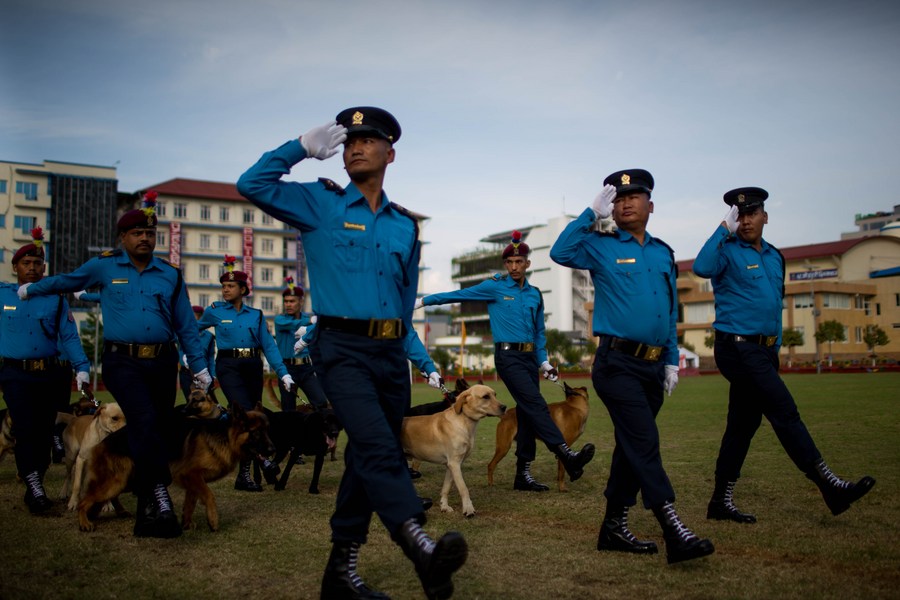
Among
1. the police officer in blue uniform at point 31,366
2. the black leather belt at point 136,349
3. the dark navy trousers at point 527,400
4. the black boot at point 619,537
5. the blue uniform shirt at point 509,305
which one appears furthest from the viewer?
the blue uniform shirt at point 509,305

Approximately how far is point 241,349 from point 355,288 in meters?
6.53

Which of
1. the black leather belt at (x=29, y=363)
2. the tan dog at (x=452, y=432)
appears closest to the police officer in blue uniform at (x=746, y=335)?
the tan dog at (x=452, y=432)

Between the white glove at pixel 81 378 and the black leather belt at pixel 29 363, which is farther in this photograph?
the white glove at pixel 81 378

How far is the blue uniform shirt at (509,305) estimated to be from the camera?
9.45 m

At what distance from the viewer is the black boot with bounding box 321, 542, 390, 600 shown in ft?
14.8

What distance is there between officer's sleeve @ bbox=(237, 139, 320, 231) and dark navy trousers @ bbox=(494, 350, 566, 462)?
492 centimetres

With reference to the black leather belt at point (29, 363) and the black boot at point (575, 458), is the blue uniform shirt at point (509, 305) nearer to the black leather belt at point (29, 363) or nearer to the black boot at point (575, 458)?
the black boot at point (575, 458)

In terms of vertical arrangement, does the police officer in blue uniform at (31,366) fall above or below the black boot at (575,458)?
above

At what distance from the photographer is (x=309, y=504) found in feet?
28.0

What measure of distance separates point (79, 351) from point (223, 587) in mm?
4908

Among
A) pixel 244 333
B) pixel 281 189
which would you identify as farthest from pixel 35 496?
pixel 281 189

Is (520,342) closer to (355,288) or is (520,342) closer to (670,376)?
(670,376)

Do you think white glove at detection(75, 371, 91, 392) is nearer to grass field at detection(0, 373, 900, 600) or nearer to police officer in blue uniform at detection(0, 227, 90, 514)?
police officer in blue uniform at detection(0, 227, 90, 514)

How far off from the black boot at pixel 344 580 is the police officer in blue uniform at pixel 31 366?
5141mm
